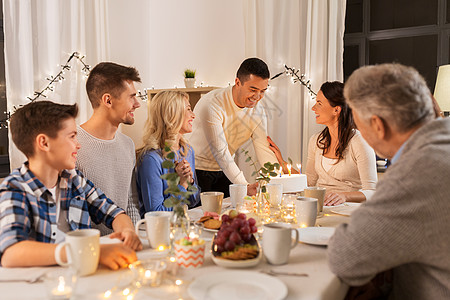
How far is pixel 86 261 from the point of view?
112cm

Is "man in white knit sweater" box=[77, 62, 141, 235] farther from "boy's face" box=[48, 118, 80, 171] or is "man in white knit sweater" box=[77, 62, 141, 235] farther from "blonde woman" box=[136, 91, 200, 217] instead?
"boy's face" box=[48, 118, 80, 171]

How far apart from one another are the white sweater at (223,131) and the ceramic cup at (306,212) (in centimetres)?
125

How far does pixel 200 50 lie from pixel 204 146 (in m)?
1.60

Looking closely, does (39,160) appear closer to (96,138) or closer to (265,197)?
(96,138)

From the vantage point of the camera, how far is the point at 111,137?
2.20 metres

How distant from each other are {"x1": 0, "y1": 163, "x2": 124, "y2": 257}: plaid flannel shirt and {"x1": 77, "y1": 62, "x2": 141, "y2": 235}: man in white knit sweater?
0.38 meters

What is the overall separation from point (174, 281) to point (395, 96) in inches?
29.6

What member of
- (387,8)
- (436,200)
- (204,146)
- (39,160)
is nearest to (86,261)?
(39,160)

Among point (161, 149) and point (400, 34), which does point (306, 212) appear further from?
point (400, 34)

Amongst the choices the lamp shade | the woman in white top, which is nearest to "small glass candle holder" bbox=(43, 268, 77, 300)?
the woman in white top

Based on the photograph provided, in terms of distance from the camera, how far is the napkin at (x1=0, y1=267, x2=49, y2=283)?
1.12 m

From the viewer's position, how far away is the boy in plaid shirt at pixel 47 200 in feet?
3.96

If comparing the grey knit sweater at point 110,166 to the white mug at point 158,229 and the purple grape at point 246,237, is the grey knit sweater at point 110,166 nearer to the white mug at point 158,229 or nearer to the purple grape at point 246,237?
the white mug at point 158,229

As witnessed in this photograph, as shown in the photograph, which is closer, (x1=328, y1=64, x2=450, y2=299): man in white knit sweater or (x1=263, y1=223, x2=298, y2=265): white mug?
(x1=328, y1=64, x2=450, y2=299): man in white knit sweater
